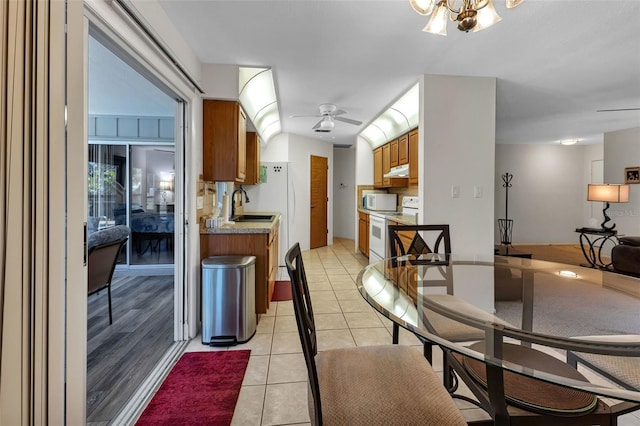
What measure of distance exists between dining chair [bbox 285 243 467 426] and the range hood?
3.18 meters

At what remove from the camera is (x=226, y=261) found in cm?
244

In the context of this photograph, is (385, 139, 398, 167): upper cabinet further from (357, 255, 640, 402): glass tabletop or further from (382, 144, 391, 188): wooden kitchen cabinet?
(357, 255, 640, 402): glass tabletop

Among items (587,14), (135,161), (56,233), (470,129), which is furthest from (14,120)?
(135,161)

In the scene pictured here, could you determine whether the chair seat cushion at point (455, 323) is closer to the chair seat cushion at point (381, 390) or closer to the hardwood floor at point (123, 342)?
the chair seat cushion at point (381, 390)

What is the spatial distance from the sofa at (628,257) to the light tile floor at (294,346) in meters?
2.74

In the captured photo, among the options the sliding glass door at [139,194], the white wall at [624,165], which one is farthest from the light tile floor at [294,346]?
the white wall at [624,165]

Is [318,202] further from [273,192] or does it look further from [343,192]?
[343,192]

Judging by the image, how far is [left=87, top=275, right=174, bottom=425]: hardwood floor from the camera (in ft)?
5.74

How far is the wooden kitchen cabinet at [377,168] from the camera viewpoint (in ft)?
18.1

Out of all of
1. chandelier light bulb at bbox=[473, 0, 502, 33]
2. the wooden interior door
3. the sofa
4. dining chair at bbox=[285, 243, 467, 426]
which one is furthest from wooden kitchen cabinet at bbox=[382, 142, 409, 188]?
dining chair at bbox=[285, 243, 467, 426]

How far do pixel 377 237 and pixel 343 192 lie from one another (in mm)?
3586

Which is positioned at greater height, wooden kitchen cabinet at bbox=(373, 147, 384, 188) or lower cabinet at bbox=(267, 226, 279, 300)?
wooden kitchen cabinet at bbox=(373, 147, 384, 188)

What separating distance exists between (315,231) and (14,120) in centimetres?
573

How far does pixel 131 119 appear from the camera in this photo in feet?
14.6
